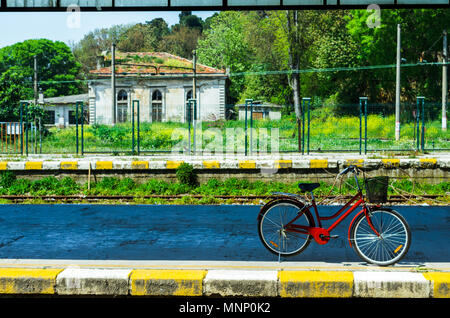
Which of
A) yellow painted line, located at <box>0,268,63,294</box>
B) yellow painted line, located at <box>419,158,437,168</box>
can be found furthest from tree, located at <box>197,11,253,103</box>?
yellow painted line, located at <box>0,268,63,294</box>

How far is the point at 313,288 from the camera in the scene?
5844 mm

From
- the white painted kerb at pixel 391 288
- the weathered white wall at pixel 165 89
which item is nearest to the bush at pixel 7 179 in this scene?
the white painted kerb at pixel 391 288

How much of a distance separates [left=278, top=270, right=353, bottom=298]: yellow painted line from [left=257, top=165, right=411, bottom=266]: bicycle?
1.07 m

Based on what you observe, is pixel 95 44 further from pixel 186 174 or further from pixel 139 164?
pixel 186 174

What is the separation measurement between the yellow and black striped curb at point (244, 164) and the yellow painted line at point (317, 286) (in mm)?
9269

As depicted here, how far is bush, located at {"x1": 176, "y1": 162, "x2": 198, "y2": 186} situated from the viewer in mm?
15133

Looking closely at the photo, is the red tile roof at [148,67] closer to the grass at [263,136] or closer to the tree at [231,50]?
the tree at [231,50]

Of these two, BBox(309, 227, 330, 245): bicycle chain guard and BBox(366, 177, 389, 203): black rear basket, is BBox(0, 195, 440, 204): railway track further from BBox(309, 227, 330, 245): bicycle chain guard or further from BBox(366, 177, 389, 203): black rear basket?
BBox(366, 177, 389, 203): black rear basket

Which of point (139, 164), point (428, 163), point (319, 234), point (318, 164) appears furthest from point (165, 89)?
point (319, 234)

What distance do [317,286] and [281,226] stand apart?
1.45 m

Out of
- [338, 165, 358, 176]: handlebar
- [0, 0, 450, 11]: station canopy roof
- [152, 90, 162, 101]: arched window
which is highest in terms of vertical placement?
[152, 90, 162, 101]: arched window

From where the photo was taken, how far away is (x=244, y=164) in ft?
Result: 50.0

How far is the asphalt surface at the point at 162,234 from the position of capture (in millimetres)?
7605

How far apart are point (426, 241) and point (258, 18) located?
2395 inches
